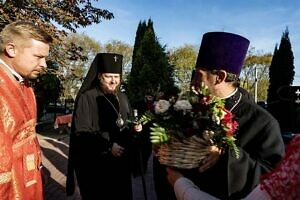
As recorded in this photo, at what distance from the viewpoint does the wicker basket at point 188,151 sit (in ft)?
7.36

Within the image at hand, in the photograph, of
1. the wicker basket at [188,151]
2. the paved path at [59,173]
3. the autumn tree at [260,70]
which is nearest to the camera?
the wicker basket at [188,151]

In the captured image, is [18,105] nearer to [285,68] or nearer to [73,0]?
[73,0]

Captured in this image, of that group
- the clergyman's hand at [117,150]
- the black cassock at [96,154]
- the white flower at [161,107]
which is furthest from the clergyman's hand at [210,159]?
the black cassock at [96,154]

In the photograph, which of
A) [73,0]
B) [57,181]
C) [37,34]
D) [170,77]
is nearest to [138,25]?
[170,77]

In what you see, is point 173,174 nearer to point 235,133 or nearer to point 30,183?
point 235,133

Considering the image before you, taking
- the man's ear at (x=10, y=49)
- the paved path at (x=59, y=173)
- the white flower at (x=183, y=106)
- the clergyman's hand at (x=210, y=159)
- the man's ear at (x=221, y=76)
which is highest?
the man's ear at (x=10, y=49)

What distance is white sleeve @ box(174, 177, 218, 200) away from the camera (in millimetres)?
1944

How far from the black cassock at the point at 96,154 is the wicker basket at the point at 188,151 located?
2.57 metres

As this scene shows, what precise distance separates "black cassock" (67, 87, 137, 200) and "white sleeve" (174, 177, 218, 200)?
2.64 meters

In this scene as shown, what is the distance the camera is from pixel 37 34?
2959 mm

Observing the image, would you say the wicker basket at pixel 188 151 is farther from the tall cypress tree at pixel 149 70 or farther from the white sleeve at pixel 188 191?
the tall cypress tree at pixel 149 70

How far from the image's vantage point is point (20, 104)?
2779mm

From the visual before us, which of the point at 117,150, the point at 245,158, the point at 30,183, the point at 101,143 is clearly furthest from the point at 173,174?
the point at 101,143

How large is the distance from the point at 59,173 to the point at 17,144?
8.38 m
